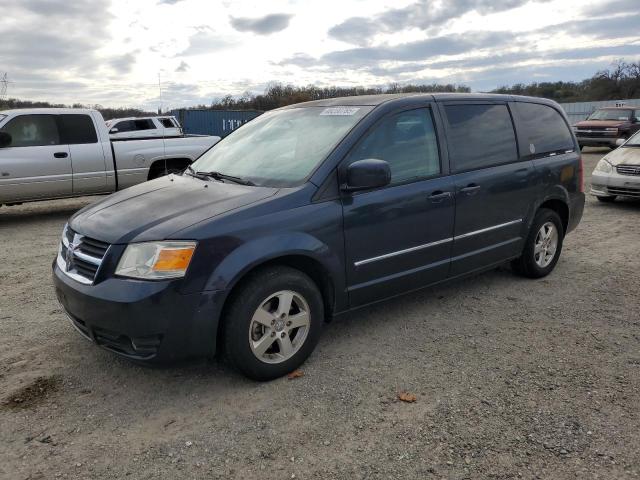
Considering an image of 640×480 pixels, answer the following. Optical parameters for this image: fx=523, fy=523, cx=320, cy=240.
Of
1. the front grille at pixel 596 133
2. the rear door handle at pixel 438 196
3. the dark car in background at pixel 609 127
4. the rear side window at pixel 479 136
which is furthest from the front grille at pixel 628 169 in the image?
the front grille at pixel 596 133

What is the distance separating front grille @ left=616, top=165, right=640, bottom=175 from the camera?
884 cm

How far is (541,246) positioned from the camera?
5.27 meters

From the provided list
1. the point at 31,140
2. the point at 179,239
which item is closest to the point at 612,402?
the point at 179,239

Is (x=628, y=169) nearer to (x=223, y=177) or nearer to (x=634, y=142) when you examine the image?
(x=634, y=142)

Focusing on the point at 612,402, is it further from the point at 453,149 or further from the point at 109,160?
the point at 109,160

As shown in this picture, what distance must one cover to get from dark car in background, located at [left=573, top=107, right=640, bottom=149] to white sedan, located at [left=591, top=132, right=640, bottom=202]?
1061 cm

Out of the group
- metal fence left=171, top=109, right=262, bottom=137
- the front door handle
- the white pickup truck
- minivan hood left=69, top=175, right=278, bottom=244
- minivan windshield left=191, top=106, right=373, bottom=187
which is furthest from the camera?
metal fence left=171, top=109, right=262, bottom=137

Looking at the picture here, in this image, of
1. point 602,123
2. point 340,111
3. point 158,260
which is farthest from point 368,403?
point 602,123

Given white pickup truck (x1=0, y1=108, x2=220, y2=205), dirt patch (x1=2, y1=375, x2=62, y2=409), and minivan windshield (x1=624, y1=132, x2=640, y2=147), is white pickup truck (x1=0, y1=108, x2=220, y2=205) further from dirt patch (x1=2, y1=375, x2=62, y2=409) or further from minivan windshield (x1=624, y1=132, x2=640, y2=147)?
minivan windshield (x1=624, y1=132, x2=640, y2=147)

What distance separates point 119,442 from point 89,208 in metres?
1.74

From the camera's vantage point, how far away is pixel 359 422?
9.53ft

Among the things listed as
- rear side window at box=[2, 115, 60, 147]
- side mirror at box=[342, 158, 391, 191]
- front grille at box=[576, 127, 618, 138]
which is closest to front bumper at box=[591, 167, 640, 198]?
side mirror at box=[342, 158, 391, 191]

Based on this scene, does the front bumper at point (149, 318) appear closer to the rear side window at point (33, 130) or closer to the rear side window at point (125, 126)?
the rear side window at point (33, 130)

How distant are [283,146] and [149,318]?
1.72 meters
